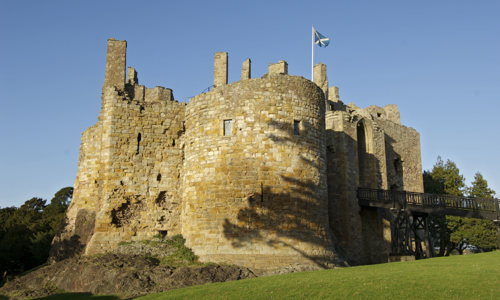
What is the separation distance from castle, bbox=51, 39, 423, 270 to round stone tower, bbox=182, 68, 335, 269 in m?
0.04

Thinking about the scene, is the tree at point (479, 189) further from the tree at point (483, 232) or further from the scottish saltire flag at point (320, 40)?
the scottish saltire flag at point (320, 40)

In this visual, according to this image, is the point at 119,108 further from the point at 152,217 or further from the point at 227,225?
the point at 227,225

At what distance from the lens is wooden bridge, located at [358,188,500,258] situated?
74.9 feet

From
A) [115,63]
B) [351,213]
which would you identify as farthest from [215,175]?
[351,213]

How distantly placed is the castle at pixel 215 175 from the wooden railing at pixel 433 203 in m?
3.22

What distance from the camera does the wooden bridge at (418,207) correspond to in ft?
74.9

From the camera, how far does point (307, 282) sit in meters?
12.0

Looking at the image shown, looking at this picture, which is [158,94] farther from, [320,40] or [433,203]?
[433,203]

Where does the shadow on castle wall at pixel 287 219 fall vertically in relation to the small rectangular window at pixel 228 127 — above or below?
below

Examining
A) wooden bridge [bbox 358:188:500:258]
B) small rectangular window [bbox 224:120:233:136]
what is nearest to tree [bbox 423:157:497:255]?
wooden bridge [bbox 358:188:500:258]

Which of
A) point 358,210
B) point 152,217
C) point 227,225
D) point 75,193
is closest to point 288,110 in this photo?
point 227,225

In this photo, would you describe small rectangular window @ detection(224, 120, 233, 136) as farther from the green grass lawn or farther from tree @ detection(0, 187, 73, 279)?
tree @ detection(0, 187, 73, 279)

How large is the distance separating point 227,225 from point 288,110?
186 inches

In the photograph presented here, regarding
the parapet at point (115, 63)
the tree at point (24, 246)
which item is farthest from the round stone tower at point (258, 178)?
the tree at point (24, 246)
